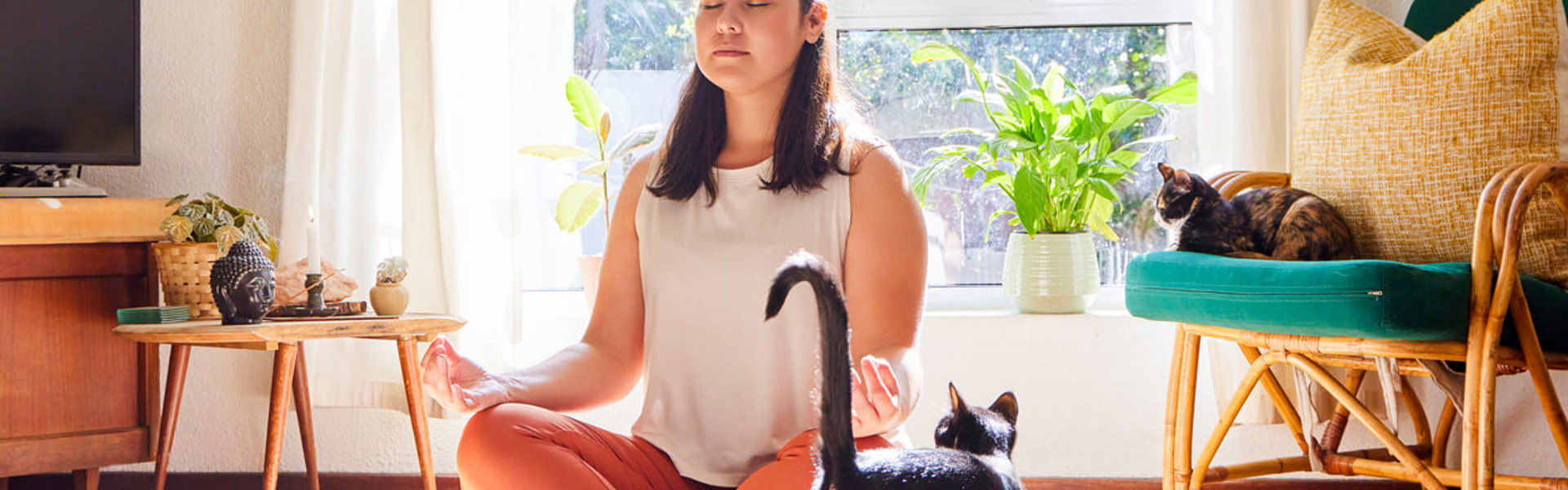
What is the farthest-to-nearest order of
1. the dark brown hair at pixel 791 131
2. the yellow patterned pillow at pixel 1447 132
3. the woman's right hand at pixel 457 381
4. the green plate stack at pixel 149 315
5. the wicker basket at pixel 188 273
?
the wicker basket at pixel 188 273
the green plate stack at pixel 149 315
the yellow patterned pillow at pixel 1447 132
the dark brown hair at pixel 791 131
the woman's right hand at pixel 457 381

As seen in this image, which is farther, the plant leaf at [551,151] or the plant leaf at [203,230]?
A: the plant leaf at [551,151]

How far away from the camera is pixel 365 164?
248 centimetres

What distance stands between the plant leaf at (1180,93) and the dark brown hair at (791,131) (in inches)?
53.6

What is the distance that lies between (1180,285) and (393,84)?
1.68m

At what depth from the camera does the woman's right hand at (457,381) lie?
0.92 m

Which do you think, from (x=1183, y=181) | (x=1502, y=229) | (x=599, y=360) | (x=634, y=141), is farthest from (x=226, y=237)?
(x=1502, y=229)

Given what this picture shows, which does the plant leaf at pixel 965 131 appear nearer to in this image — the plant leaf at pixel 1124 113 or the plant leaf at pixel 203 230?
the plant leaf at pixel 1124 113

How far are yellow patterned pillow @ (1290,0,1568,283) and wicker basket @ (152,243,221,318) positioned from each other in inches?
76.9

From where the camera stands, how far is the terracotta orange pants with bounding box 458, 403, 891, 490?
93cm

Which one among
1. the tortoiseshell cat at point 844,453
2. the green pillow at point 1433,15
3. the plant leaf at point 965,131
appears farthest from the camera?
the plant leaf at point 965,131

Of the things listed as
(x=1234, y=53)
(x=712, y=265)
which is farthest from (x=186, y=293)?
(x=1234, y=53)

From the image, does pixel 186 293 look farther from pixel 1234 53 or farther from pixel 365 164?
pixel 1234 53

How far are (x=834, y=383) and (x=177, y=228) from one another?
5.89 ft

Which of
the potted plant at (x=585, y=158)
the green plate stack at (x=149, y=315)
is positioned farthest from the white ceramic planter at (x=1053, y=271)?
the green plate stack at (x=149, y=315)
